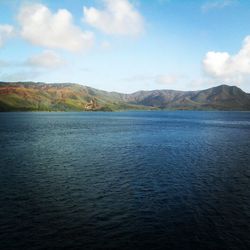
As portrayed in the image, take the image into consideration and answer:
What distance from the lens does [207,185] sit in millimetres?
50688

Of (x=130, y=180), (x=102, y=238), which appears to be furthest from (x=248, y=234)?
(x=130, y=180)

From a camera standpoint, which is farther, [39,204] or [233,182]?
[233,182]

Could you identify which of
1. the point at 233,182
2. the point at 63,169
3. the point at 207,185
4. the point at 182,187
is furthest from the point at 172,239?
the point at 63,169

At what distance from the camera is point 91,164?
6712cm

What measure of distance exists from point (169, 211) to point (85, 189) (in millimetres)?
15833

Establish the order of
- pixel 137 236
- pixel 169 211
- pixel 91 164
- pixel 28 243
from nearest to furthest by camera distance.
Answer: pixel 28 243 → pixel 137 236 → pixel 169 211 → pixel 91 164

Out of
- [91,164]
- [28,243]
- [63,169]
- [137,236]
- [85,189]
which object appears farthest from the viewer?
[91,164]

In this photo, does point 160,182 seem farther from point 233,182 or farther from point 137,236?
point 137,236

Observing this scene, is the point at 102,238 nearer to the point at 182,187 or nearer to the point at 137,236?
the point at 137,236

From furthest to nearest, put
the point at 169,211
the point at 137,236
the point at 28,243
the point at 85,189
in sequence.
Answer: the point at 85,189, the point at 169,211, the point at 137,236, the point at 28,243

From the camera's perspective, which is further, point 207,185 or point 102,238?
point 207,185

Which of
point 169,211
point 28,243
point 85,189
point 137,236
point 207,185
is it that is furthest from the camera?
point 207,185

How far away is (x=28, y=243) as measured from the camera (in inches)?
1153

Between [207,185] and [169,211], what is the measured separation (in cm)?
1520
